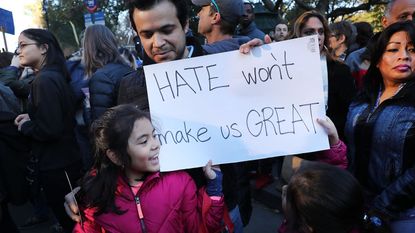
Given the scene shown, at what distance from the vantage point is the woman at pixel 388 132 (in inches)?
63.8

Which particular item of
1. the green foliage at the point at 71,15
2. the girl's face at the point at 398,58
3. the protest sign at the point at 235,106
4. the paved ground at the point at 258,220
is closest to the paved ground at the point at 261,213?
the paved ground at the point at 258,220

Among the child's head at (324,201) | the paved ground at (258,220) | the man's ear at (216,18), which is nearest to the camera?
the child's head at (324,201)

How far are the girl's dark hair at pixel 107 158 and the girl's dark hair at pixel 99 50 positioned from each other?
1723 millimetres

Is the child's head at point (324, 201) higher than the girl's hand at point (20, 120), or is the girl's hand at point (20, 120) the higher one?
the girl's hand at point (20, 120)

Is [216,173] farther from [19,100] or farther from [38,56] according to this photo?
[19,100]

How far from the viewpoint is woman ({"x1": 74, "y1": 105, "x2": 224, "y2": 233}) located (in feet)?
4.86

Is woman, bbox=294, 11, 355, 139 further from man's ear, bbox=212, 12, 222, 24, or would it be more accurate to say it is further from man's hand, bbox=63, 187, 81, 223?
man's hand, bbox=63, 187, 81, 223

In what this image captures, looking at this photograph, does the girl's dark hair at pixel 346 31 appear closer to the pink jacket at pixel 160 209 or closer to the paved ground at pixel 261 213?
the paved ground at pixel 261 213

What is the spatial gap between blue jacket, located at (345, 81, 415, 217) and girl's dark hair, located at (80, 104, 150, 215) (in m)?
1.08

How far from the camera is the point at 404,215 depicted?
166 cm

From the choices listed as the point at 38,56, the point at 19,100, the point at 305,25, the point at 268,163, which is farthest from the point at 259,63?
the point at 19,100

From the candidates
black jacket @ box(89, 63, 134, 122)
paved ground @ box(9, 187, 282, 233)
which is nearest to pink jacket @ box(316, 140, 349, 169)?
black jacket @ box(89, 63, 134, 122)

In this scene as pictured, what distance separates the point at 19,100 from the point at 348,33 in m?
3.97

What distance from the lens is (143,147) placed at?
4.88 feet
